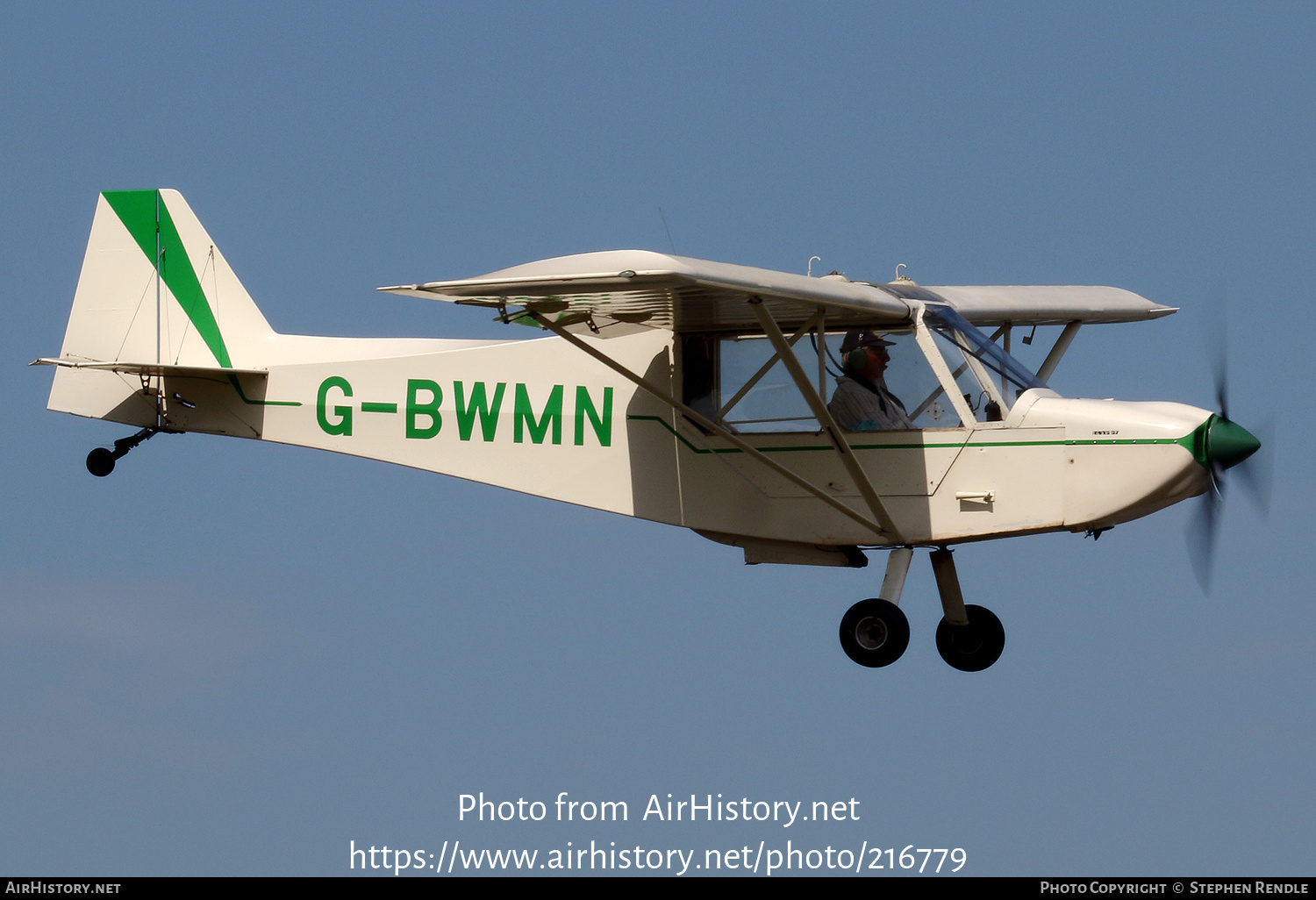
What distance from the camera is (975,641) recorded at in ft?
48.7

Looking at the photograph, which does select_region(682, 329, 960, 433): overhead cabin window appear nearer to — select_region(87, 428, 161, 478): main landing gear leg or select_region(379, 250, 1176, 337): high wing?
select_region(379, 250, 1176, 337): high wing

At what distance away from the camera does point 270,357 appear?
16516mm

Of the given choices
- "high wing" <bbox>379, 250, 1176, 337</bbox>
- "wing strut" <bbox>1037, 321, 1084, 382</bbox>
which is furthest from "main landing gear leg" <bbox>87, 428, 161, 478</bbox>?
"wing strut" <bbox>1037, 321, 1084, 382</bbox>

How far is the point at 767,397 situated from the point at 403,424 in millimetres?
3090

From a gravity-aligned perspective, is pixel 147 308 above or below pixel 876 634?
above

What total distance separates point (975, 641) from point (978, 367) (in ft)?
7.00

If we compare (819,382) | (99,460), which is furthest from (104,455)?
(819,382)

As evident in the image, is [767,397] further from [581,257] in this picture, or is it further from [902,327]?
[581,257]

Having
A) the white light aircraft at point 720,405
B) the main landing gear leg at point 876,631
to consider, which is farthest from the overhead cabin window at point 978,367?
the main landing gear leg at point 876,631

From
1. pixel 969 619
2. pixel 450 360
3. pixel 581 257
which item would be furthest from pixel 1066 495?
pixel 450 360

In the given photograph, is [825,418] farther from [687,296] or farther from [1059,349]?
[1059,349]

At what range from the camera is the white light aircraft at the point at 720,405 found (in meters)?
13.6

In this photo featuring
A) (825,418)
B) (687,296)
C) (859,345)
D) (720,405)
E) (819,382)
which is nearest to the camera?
(687,296)

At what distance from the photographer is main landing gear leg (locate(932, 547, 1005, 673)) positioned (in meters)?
14.8
